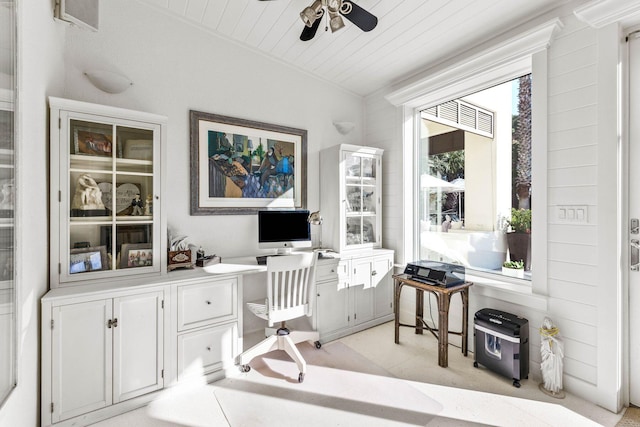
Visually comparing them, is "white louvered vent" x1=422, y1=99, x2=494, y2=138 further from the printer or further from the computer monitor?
the computer monitor

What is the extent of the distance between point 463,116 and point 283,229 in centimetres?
212

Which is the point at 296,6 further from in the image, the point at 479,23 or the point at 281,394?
the point at 281,394

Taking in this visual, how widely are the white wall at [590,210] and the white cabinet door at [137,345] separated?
9.03 ft

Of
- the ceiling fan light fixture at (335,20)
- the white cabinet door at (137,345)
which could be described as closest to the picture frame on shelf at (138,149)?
the white cabinet door at (137,345)

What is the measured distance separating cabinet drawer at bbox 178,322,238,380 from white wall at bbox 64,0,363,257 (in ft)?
2.57

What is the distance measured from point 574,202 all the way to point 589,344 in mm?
969

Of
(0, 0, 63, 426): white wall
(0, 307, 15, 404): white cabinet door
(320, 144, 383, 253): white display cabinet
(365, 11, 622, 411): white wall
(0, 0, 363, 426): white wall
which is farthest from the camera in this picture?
(320, 144, 383, 253): white display cabinet

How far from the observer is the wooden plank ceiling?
2225 mm

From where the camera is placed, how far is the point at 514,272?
2.52 meters

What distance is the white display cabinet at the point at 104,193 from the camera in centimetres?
182

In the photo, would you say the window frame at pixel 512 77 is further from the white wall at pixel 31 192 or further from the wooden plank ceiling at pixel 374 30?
the white wall at pixel 31 192

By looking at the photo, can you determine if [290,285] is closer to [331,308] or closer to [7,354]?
[331,308]

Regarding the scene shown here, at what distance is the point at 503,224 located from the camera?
259 centimetres

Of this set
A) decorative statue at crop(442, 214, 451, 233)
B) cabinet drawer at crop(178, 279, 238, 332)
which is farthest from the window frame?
cabinet drawer at crop(178, 279, 238, 332)
